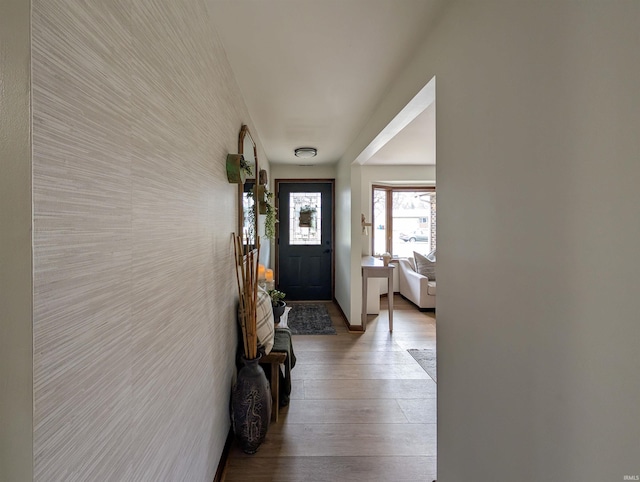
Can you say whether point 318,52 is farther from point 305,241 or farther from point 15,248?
point 305,241

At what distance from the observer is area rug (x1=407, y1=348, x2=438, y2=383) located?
2.85 metres

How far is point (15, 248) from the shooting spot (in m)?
0.46

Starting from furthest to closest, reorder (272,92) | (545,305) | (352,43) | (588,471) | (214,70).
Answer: (272,92), (352,43), (214,70), (545,305), (588,471)

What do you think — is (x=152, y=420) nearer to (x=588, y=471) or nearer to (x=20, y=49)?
(x=20, y=49)

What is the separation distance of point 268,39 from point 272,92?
2.25 feet

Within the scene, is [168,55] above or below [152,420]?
above

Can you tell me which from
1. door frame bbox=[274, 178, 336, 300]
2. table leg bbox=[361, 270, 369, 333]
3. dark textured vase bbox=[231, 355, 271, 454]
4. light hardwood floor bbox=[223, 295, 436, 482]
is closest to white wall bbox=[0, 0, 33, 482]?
dark textured vase bbox=[231, 355, 271, 454]

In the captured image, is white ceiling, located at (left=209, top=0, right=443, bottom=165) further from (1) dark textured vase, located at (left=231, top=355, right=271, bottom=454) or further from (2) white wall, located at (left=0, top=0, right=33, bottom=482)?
(1) dark textured vase, located at (left=231, top=355, right=271, bottom=454)

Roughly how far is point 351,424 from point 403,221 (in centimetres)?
449

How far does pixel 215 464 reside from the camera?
61.6 inches

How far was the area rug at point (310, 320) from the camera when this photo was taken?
388 centimetres

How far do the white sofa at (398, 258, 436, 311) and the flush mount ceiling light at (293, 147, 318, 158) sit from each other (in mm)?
2573

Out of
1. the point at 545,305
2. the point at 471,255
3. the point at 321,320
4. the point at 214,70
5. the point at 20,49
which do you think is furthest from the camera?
the point at 321,320

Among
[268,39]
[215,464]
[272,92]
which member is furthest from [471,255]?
[272,92]
